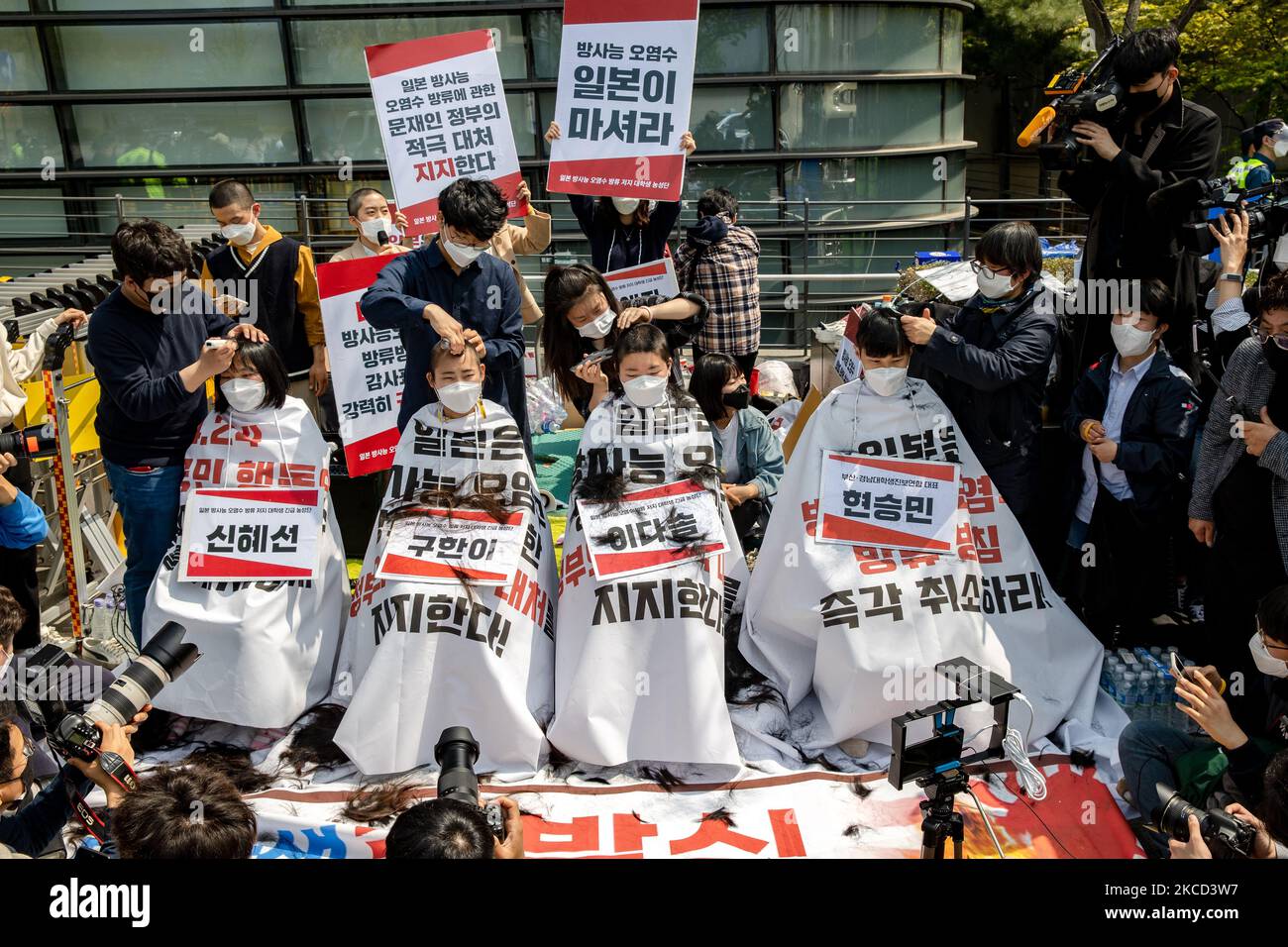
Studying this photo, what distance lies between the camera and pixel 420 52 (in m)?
6.06

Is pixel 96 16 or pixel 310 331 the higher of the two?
pixel 96 16

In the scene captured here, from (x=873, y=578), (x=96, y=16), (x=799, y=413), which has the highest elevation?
(x=96, y=16)

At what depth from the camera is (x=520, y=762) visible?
4258 mm

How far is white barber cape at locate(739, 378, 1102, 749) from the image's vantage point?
4.32 metres

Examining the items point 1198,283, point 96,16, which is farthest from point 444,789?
point 96,16

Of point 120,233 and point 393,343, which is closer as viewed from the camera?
point 120,233

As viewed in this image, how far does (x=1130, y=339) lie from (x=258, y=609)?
3627 millimetres

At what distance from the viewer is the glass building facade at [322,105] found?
1134 centimetres

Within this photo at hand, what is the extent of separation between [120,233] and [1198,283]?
5.02 meters

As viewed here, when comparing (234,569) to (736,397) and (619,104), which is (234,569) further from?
(619,104)

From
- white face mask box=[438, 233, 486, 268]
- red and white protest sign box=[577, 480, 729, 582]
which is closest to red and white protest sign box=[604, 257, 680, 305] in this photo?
white face mask box=[438, 233, 486, 268]

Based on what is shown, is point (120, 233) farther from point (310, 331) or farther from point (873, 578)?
point (873, 578)

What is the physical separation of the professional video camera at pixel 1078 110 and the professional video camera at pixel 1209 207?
432 mm

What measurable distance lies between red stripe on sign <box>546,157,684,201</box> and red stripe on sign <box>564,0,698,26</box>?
66 cm
